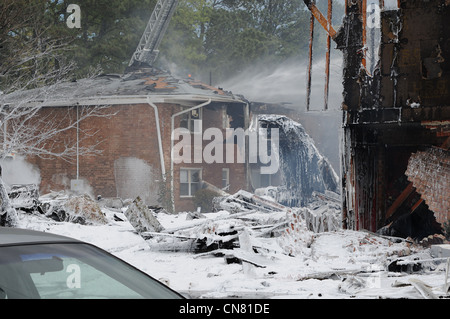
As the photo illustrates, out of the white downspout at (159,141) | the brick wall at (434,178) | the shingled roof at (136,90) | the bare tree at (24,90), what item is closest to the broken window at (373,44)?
the brick wall at (434,178)

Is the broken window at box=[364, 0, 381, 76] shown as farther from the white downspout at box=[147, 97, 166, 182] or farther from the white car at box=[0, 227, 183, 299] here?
the white downspout at box=[147, 97, 166, 182]

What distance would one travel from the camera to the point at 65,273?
3.54 meters

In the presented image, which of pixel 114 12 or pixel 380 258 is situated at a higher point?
pixel 114 12

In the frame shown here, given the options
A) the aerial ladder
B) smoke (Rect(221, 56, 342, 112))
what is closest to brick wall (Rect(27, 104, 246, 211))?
the aerial ladder

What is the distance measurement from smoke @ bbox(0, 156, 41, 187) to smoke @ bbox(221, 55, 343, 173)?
1346cm

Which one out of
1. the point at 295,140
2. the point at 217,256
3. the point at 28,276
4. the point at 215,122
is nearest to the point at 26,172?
the point at 215,122

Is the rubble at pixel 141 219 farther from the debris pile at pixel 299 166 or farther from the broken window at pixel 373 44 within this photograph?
the debris pile at pixel 299 166

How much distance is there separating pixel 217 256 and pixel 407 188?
13.2ft

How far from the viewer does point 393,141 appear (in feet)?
40.2

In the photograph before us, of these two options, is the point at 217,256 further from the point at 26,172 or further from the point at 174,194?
the point at 26,172

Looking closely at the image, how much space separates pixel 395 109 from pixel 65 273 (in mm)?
8168

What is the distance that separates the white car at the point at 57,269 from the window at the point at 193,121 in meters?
23.8

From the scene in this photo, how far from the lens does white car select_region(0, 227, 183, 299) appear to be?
3047 millimetres
